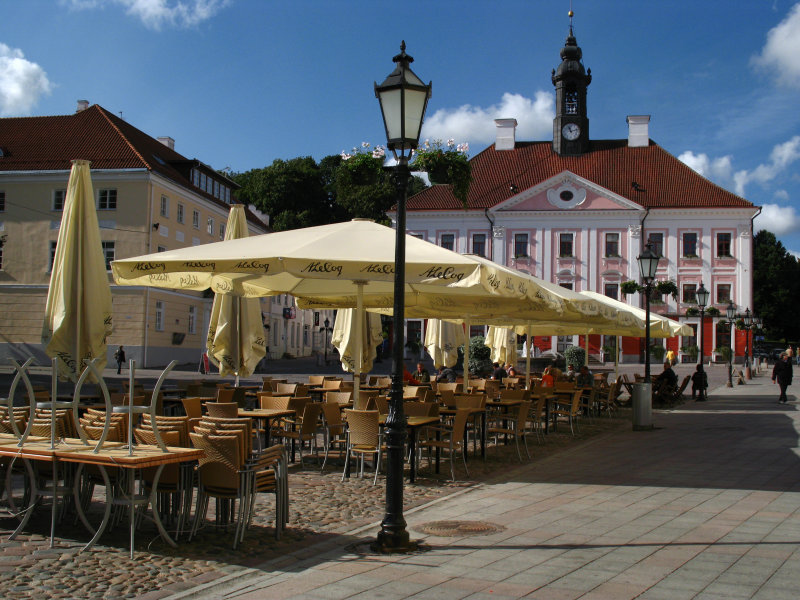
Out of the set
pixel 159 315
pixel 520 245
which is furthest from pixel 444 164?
pixel 520 245

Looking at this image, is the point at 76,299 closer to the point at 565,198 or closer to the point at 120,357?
the point at 120,357

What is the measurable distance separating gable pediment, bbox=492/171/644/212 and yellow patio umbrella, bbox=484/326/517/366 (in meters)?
37.1

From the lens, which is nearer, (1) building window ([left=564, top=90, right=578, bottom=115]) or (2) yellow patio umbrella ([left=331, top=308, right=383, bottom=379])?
(2) yellow patio umbrella ([left=331, top=308, right=383, bottom=379])

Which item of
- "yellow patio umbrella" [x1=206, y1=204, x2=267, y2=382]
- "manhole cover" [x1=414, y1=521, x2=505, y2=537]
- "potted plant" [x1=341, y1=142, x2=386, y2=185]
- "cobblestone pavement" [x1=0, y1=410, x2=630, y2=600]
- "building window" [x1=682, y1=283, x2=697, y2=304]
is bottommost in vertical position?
"cobblestone pavement" [x1=0, y1=410, x2=630, y2=600]

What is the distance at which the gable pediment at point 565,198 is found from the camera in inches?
Answer: 2314

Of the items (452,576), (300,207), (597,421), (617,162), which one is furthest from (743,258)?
(452,576)

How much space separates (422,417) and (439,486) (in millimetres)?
1244

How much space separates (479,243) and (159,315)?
2683cm

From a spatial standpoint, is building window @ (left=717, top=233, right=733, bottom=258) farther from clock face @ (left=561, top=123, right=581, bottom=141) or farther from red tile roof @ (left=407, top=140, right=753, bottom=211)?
clock face @ (left=561, top=123, right=581, bottom=141)

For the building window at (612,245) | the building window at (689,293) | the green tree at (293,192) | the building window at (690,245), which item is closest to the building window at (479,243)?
the building window at (612,245)

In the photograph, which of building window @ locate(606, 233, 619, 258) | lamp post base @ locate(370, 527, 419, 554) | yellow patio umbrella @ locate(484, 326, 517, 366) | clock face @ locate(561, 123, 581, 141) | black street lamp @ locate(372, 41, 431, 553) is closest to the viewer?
lamp post base @ locate(370, 527, 419, 554)

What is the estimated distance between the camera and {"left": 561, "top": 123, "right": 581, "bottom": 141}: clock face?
6356 cm

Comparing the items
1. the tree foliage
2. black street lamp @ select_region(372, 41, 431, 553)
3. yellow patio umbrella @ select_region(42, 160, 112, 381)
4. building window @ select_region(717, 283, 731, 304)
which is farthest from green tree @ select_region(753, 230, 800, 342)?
black street lamp @ select_region(372, 41, 431, 553)

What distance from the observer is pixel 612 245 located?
2334 inches
